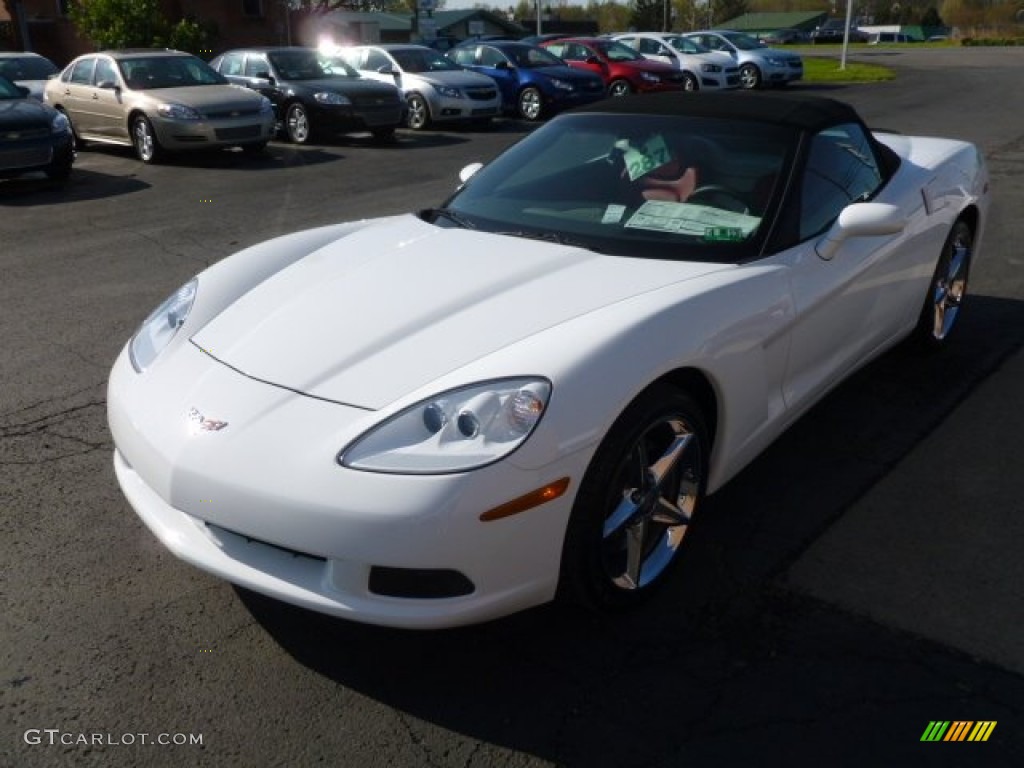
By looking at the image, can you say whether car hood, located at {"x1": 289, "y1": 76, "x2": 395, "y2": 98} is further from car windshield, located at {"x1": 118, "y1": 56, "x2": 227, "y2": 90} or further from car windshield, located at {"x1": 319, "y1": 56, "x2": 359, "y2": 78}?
car windshield, located at {"x1": 118, "y1": 56, "x2": 227, "y2": 90}

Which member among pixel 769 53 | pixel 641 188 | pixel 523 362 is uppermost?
pixel 641 188

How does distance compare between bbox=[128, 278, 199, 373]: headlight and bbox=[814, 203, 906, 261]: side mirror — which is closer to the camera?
bbox=[128, 278, 199, 373]: headlight

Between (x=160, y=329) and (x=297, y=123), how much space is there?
11.9 metres

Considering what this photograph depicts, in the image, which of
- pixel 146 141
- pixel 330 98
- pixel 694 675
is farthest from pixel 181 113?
pixel 694 675

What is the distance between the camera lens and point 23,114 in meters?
10.7

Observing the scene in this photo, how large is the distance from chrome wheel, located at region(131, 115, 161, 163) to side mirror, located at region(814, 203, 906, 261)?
1090 cm

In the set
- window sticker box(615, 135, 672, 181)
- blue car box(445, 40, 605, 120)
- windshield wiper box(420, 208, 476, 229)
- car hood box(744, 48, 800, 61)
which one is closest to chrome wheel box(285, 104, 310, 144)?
blue car box(445, 40, 605, 120)

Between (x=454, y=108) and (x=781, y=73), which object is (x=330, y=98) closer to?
(x=454, y=108)

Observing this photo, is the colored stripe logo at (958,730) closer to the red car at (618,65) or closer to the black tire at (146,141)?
the black tire at (146,141)

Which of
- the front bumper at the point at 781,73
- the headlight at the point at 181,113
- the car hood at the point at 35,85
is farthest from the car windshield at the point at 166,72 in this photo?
the front bumper at the point at 781,73

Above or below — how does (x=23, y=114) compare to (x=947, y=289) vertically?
above

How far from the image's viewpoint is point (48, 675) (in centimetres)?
270

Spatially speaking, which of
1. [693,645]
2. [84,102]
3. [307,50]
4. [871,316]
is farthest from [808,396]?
[307,50]

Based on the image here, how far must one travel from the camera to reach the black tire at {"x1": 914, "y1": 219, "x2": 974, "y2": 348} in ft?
15.9
